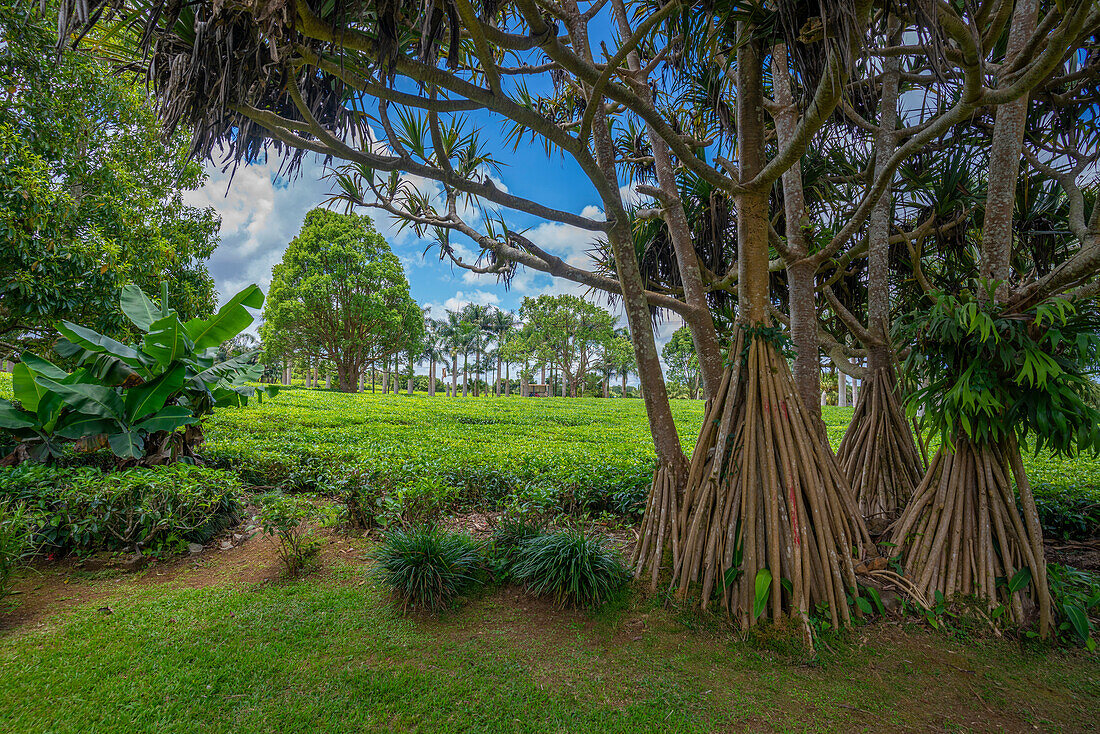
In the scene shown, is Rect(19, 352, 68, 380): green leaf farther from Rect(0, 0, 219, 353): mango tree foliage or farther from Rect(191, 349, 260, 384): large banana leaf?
Rect(0, 0, 219, 353): mango tree foliage

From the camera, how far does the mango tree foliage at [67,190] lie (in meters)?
4.73

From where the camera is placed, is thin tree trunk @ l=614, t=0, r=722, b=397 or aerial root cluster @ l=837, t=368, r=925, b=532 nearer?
thin tree trunk @ l=614, t=0, r=722, b=397

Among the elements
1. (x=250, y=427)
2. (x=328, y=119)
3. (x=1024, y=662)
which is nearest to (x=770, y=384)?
(x=1024, y=662)

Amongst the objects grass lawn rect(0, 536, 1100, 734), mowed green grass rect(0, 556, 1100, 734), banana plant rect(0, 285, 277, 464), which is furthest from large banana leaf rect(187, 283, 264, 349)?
mowed green grass rect(0, 556, 1100, 734)

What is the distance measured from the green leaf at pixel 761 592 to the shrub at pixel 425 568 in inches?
70.1

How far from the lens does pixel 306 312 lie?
22.3 meters

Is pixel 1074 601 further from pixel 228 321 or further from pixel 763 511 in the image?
pixel 228 321

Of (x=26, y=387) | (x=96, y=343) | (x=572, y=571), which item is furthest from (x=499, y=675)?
(x=26, y=387)

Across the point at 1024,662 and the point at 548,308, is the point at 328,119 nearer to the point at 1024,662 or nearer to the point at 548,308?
the point at 1024,662

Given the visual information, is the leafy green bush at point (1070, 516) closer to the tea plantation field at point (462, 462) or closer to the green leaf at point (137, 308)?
the tea plantation field at point (462, 462)

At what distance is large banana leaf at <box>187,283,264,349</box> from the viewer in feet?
15.8

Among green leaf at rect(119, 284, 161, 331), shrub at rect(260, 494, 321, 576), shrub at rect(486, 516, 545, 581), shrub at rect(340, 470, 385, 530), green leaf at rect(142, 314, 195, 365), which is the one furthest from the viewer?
green leaf at rect(119, 284, 161, 331)

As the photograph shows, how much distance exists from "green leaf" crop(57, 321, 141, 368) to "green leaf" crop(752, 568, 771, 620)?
18.7ft

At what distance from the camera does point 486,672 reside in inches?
89.8
